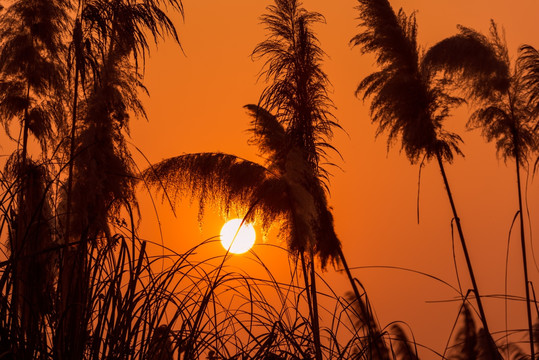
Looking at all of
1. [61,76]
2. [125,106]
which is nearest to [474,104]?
[125,106]

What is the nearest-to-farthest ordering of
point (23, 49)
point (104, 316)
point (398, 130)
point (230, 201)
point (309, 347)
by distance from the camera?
point (104, 316) → point (309, 347) → point (23, 49) → point (230, 201) → point (398, 130)

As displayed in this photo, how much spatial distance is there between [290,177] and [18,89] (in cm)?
281

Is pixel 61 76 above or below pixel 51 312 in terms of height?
above

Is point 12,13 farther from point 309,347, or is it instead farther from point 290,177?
point 309,347

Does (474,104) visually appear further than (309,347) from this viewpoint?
Yes

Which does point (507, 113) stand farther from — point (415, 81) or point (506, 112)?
point (415, 81)

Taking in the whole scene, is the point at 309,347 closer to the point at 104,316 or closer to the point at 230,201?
the point at 104,316

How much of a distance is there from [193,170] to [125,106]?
106 cm

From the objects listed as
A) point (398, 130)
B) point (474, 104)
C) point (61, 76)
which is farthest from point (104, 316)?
point (474, 104)

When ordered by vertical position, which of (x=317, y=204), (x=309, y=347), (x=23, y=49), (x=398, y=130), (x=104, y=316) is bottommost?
(x=309, y=347)

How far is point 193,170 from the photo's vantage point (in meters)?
7.80

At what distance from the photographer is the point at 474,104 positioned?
29.5 feet

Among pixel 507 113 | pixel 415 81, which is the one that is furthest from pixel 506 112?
pixel 415 81

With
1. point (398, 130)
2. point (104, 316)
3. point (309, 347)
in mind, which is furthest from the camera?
point (398, 130)
